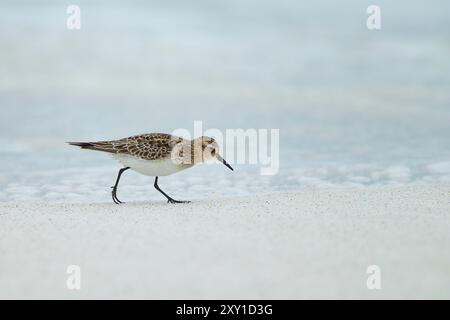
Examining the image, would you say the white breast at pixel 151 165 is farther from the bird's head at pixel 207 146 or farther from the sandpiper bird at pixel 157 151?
the bird's head at pixel 207 146

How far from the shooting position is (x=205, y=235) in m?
5.36

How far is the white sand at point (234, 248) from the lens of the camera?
4270 millimetres

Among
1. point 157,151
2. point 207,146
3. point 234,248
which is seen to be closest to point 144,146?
point 157,151

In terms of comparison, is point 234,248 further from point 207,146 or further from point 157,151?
point 207,146

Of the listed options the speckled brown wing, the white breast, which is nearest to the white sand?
the white breast

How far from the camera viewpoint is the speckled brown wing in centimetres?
687

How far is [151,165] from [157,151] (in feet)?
0.45

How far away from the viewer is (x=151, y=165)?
690 centimetres

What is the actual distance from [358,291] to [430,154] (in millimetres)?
5624

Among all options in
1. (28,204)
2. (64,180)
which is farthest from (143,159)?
(64,180)

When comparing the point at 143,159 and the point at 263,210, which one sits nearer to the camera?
the point at 263,210
